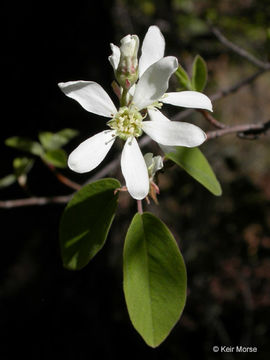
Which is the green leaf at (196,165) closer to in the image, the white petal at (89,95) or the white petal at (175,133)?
the white petal at (175,133)

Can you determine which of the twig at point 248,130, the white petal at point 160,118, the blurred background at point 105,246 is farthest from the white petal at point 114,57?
the blurred background at point 105,246

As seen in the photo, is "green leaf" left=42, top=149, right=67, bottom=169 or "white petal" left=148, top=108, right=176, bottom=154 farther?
"green leaf" left=42, top=149, right=67, bottom=169

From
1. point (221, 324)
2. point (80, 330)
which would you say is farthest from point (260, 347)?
point (80, 330)

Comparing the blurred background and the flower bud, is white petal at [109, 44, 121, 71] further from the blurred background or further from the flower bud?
the blurred background

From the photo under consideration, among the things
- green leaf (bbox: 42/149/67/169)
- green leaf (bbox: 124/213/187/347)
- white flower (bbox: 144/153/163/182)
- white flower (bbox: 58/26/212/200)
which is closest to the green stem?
white flower (bbox: 58/26/212/200)

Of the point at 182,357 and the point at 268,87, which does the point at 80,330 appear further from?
the point at 268,87
